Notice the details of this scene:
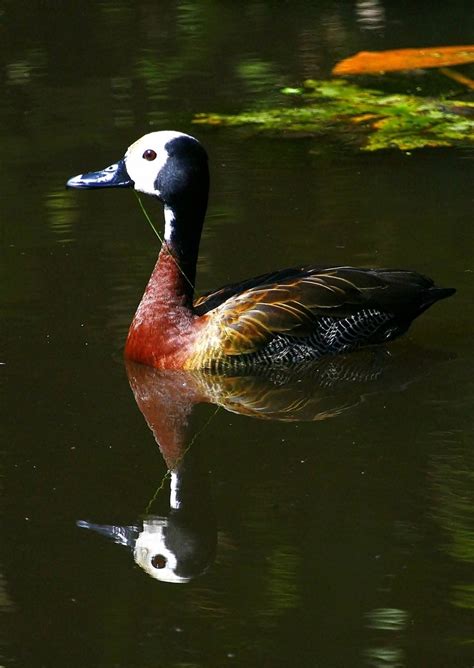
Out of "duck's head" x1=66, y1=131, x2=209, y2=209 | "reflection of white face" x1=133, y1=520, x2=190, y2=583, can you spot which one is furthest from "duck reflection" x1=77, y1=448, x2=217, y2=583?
"duck's head" x1=66, y1=131, x2=209, y2=209

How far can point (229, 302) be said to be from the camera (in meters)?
8.65

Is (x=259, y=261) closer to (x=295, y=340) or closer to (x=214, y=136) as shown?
(x=295, y=340)

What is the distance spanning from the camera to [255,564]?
636 cm

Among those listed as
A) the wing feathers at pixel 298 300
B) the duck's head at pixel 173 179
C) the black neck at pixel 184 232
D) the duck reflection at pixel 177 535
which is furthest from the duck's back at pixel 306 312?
the duck reflection at pixel 177 535

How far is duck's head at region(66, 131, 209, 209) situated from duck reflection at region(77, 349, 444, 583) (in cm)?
96

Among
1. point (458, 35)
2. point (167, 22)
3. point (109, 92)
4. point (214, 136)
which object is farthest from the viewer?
point (167, 22)

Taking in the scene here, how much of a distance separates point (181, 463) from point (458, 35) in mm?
7882

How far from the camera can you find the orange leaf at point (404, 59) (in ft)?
44.1

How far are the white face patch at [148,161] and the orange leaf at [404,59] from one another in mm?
4930

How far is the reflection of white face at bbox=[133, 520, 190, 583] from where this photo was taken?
21.1 feet

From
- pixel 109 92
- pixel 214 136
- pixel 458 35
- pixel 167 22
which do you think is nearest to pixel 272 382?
pixel 214 136

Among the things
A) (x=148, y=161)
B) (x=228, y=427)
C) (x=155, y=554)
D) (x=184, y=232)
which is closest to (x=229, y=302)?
(x=184, y=232)

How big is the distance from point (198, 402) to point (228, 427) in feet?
1.40

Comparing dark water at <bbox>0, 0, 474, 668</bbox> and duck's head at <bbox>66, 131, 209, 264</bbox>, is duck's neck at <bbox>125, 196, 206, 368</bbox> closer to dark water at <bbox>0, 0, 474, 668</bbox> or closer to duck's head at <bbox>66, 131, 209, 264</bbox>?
duck's head at <bbox>66, 131, 209, 264</bbox>
